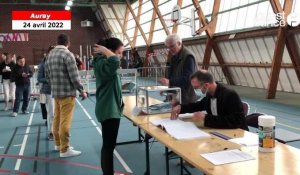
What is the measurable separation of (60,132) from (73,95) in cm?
59

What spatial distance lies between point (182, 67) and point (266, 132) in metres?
2.08

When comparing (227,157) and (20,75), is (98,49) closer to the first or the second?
(227,157)

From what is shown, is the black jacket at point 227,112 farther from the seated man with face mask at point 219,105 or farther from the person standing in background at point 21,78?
the person standing in background at point 21,78

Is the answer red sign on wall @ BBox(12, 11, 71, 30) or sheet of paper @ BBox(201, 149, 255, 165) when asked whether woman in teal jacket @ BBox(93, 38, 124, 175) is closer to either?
sheet of paper @ BBox(201, 149, 255, 165)

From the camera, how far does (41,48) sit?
2708 cm

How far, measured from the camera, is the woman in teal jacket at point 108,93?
3020 millimetres

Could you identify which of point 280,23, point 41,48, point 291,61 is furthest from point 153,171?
point 41,48

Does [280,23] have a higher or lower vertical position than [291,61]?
higher

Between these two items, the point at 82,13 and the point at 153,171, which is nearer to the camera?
the point at 153,171

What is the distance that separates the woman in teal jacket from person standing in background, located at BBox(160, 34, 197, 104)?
108 centimetres

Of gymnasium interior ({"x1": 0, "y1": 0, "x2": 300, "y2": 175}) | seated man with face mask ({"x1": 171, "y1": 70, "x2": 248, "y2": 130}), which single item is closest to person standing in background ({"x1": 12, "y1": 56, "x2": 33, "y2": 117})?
gymnasium interior ({"x1": 0, "y1": 0, "x2": 300, "y2": 175})

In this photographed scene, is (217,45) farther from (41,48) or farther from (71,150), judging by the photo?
(41,48)

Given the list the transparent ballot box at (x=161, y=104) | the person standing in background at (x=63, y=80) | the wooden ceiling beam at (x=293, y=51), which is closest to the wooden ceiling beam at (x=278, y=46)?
the wooden ceiling beam at (x=293, y=51)

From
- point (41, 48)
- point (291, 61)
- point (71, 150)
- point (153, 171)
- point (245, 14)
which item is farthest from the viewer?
point (41, 48)
